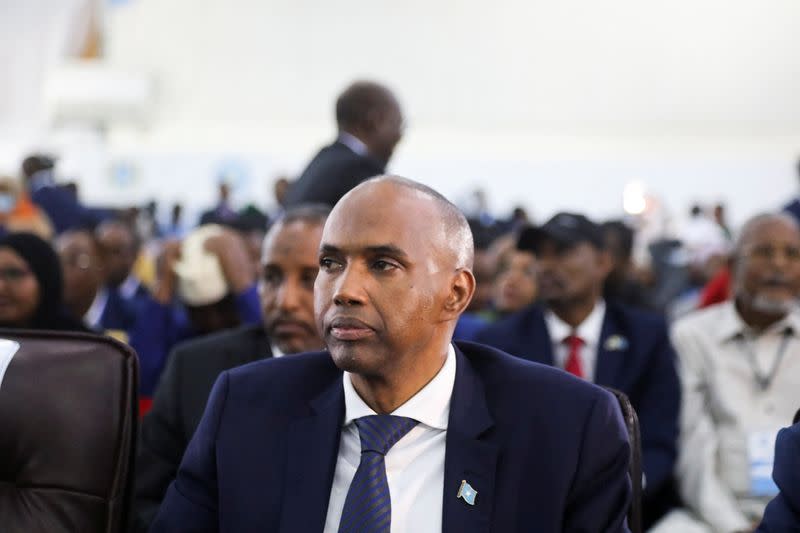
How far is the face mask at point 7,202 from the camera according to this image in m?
5.79

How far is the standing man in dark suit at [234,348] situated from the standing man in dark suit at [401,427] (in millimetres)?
579

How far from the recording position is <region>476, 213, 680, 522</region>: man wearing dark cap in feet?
10.3

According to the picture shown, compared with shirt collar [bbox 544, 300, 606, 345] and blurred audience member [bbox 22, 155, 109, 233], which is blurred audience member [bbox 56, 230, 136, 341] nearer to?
shirt collar [bbox 544, 300, 606, 345]

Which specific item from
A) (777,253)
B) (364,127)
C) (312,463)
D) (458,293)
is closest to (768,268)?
(777,253)


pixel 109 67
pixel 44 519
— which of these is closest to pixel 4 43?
pixel 109 67

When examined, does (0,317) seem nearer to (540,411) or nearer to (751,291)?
(540,411)

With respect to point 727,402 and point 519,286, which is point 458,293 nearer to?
point 727,402

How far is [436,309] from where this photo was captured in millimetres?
1758

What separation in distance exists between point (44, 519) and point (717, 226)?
10.2 m

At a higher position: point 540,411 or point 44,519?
point 540,411

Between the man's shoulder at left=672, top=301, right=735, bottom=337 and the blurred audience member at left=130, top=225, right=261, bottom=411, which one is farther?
the blurred audience member at left=130, top=225, right=261, bottom=411

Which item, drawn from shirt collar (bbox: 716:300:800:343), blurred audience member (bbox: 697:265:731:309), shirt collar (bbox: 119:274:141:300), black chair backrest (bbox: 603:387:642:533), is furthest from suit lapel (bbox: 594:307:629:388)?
shirt collar (bbox: 119:274:141:300)

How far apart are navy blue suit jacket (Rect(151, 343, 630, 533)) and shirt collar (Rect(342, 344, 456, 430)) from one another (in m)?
0.02

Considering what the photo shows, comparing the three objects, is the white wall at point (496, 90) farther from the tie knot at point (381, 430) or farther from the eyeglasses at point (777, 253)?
the tie knot at point (381, 430)
